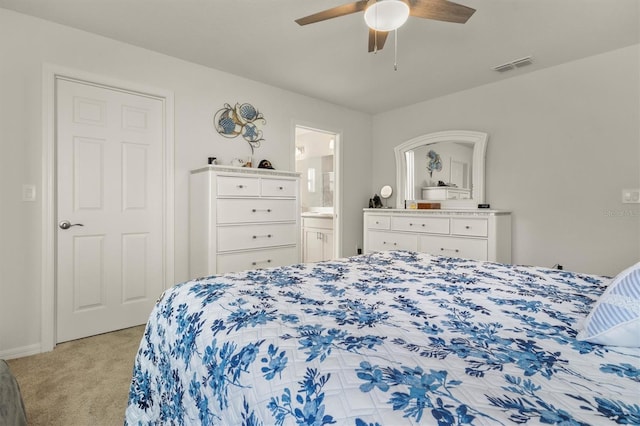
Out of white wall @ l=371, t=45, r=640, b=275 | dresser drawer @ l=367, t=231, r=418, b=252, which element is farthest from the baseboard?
white wall @ l=371, t=45, r=640, b=275

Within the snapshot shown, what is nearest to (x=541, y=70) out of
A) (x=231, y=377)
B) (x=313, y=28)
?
(x=313, y=28)

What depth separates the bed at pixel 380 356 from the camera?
0.62 metres

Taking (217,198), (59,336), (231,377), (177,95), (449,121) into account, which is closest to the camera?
(231,377)

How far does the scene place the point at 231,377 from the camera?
2.79ft

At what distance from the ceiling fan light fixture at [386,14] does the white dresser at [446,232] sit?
2.26m

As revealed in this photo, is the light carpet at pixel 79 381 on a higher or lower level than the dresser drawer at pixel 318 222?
lower

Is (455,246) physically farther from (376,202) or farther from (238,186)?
(238,186)

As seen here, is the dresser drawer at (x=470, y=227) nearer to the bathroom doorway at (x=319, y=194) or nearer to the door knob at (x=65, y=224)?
the bathroom doorway at (x=319, y=194)

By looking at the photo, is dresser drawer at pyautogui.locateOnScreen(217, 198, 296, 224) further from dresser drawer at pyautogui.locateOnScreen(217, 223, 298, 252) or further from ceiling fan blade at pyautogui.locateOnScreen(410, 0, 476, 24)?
ceiling fan blade at pyautogui.locateOnScreen(410, 0, 476, 24)

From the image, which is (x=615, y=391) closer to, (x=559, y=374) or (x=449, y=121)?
(x=559, y=374)

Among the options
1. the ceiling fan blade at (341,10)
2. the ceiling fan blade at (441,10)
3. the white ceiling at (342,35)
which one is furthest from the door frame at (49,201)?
the ceiling fan blade at (441,10)

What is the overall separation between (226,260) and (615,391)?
2724mm

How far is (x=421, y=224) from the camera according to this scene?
3801mm

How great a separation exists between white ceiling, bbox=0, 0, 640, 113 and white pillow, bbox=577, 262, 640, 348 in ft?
7.02
